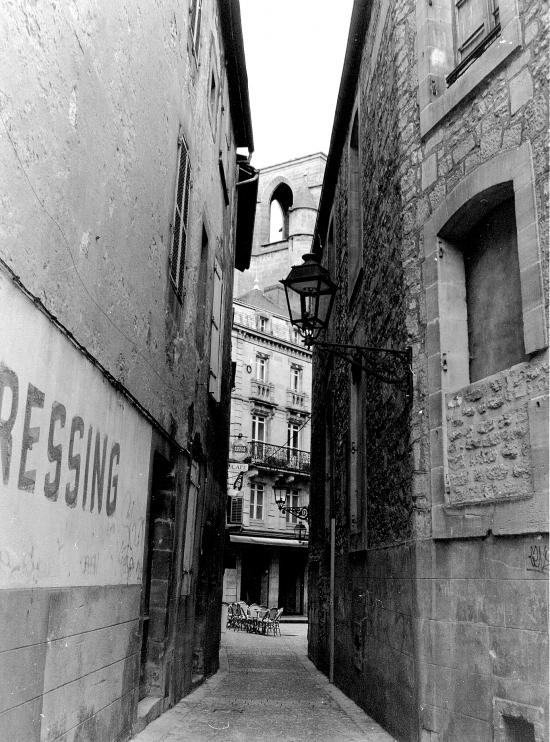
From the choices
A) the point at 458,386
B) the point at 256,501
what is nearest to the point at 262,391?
the point at 256,501

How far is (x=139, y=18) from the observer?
19.2ft

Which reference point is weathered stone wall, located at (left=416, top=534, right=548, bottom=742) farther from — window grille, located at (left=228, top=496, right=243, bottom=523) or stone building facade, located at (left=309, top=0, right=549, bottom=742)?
window grille, located at (left=228, top=496, right=243, bottom=523)

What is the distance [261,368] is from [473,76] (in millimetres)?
29313

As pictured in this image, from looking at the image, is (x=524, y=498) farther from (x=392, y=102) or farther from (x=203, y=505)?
(x=203, y=505)

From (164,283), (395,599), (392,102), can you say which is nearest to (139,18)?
(164,283)

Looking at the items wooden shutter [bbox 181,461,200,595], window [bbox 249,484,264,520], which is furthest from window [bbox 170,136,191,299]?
window [bbox 249,484,264,520]

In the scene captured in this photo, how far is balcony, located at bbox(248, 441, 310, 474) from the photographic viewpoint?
3344cm

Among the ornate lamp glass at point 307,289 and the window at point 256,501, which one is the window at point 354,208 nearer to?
the ornate lamp glass at point 307,289

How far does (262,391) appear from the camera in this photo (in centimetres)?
3453

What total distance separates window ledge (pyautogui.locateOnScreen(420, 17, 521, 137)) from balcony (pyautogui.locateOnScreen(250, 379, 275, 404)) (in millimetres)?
27923

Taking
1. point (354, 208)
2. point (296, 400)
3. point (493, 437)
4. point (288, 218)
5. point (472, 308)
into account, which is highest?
point (288, 218)

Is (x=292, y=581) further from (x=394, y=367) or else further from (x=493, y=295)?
(x=493, y=295)

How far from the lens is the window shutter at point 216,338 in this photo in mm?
10664

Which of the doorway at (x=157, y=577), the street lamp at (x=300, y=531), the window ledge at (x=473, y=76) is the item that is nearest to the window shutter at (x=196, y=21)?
the window ledge at (x=473, y=76)
